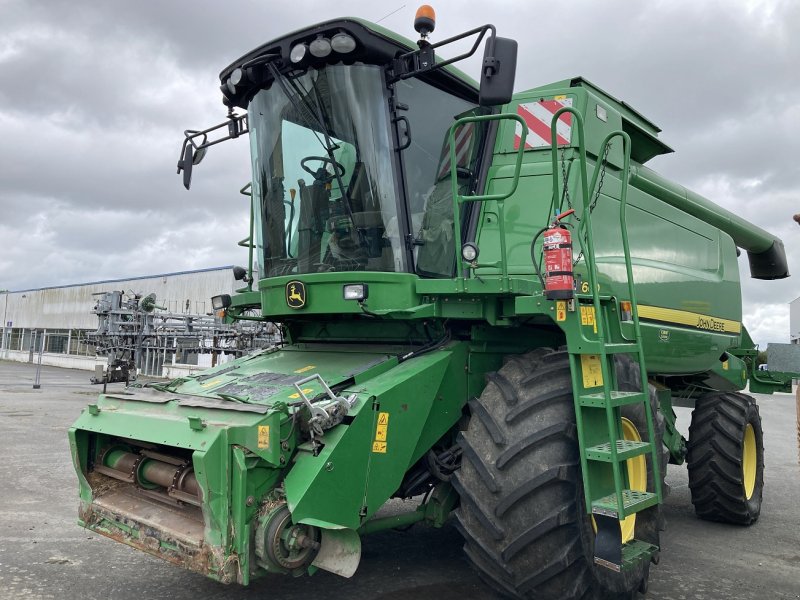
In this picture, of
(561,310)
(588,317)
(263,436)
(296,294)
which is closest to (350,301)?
(296,294)

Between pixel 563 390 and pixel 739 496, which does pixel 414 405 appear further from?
pixel 739 496

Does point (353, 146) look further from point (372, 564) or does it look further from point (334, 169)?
point (372, 564)

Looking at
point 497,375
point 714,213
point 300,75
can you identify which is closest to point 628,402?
point 497,375

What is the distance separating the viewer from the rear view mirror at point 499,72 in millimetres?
3342

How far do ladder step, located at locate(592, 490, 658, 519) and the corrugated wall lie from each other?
71.6 ft

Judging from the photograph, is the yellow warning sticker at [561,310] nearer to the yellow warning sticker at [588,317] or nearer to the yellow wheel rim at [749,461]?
the yellow warning sticker at [588,317]

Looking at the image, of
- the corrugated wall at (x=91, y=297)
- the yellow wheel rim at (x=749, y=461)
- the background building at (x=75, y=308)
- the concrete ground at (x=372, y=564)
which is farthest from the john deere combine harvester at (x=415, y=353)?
the corrugated wall at (x=91, y=297)

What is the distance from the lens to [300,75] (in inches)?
156

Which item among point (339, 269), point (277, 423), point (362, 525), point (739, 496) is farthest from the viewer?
point (739, 496)

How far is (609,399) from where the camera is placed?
3238mm

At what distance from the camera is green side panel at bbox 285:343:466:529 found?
302 centimetres

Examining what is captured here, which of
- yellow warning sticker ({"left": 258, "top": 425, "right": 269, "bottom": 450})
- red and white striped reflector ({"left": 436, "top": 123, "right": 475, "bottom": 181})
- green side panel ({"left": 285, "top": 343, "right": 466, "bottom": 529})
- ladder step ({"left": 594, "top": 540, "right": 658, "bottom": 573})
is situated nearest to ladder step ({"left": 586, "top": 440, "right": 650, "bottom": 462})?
ladder step ({"left": 594, "top": 540, "right": 658, "bottom": 573})

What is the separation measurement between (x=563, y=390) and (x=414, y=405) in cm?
78

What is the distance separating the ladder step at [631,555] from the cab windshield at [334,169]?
1.89 meters
